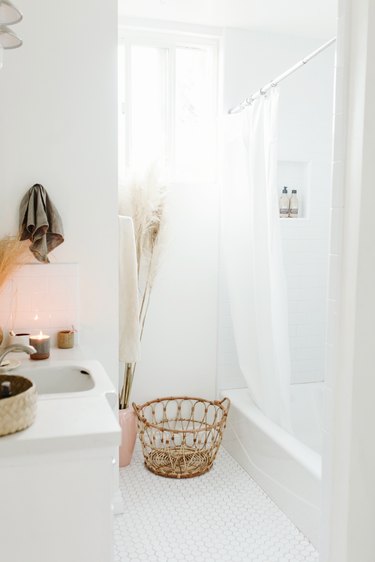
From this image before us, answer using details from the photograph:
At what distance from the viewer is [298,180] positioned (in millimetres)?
3559

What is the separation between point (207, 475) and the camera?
3.03m

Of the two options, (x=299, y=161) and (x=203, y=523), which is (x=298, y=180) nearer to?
(x=299, y=161)

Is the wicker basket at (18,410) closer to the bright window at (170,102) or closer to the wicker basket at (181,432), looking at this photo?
the wicker basket at (181,432)

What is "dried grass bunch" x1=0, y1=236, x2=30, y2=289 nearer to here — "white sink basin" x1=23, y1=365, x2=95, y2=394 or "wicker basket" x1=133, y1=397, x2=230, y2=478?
"white sink basin" x1=23, y1=365, x2=95, y2=394

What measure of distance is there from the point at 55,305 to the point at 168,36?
1.87 metres

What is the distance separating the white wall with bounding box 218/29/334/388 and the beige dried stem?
0.52 metres

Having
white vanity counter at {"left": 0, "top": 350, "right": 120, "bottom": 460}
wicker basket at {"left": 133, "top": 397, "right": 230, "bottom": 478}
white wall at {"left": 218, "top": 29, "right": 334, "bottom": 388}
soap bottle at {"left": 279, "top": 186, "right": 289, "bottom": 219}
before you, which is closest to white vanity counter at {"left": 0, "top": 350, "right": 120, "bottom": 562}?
white vanity counter at {"left": 0, "top": 350, "right": 120, "bottom": 460}

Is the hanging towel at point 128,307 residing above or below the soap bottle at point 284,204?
below

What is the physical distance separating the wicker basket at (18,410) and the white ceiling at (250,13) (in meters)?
2.33

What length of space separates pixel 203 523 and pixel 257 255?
4.57ft

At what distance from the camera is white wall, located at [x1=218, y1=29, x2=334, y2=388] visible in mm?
3330

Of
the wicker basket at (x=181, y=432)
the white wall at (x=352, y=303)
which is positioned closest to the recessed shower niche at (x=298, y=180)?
the wicker basket at (x=181, y=432)

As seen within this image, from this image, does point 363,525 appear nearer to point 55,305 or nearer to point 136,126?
point 55,305

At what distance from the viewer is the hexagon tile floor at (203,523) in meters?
2.32
